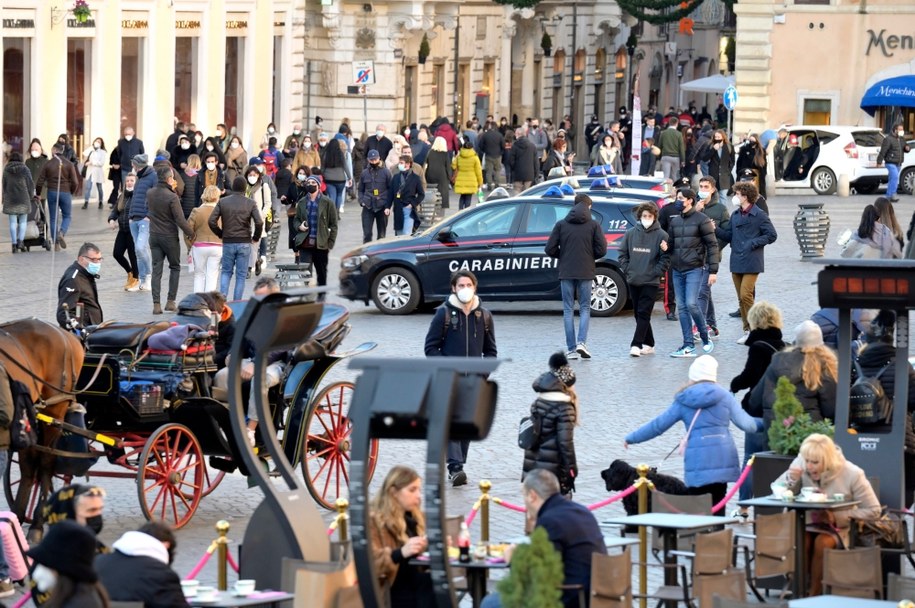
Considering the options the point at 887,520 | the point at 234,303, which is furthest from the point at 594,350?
the point at 887,520

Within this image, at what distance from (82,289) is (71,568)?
859cm

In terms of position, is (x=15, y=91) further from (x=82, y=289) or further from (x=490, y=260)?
(x=82, y=289)

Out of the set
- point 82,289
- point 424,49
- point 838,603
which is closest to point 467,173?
point 424,49

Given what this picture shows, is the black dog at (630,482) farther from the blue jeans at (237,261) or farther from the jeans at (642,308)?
the blue jeans at (237,261)

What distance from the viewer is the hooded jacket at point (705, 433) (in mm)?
12555

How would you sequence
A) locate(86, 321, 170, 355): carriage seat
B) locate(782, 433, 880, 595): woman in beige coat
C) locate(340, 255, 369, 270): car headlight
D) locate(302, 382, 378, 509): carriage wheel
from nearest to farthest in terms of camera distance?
1. locate(782, 433, 880, 595): woman in beige coat
2. locate(86, 321, 170, 355): carriage seat
3. locate(302, 382, 378, 509): carriage wheel
4. locate(340, 255, 369, 270): car headlight

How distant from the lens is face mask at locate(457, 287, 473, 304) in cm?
1474

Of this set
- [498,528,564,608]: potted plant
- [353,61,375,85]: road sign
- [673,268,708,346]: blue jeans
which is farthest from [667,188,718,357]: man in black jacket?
[353,61,375,85]: road sign

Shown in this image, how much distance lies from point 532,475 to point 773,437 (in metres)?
3.32

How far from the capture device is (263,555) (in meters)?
10.2

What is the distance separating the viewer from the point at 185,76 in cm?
4394

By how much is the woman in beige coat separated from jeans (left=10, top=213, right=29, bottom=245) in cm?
1963

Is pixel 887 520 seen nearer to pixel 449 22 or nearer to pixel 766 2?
pixel 766 2

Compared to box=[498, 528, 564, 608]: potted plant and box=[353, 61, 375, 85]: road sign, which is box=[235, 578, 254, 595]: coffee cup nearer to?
box=[498, 528, 564, 608]: potted plant
